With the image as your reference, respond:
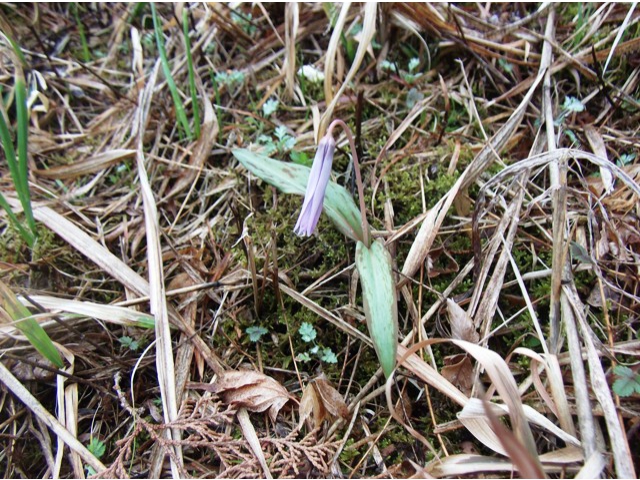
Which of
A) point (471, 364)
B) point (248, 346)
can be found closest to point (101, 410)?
point (248, 346)

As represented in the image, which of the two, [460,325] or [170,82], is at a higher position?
[170,82]

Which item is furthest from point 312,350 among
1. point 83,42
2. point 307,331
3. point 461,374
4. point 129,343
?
point 83,42

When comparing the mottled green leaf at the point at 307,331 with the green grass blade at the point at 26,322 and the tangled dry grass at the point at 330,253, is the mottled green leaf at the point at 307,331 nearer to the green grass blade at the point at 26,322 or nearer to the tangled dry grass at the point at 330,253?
the tangled dry grass at the point at 330,253

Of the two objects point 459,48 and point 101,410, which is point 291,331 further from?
point 459,48

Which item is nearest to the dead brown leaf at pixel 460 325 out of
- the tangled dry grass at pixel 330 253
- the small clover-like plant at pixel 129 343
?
the tangled dry grass at pixel 330 253

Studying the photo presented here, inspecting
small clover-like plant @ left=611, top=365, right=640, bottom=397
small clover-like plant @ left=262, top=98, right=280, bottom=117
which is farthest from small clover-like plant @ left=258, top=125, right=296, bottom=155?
small clover-like plant @ left=611, top=365, right=640, bottom=397

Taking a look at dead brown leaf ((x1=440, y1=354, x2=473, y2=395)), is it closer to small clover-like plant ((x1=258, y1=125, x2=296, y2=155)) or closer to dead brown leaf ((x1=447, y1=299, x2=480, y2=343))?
dead brown leaf ((x1=447, y1=299, x2=480, y2=343))

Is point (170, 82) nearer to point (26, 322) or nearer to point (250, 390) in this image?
point (26, 322)
